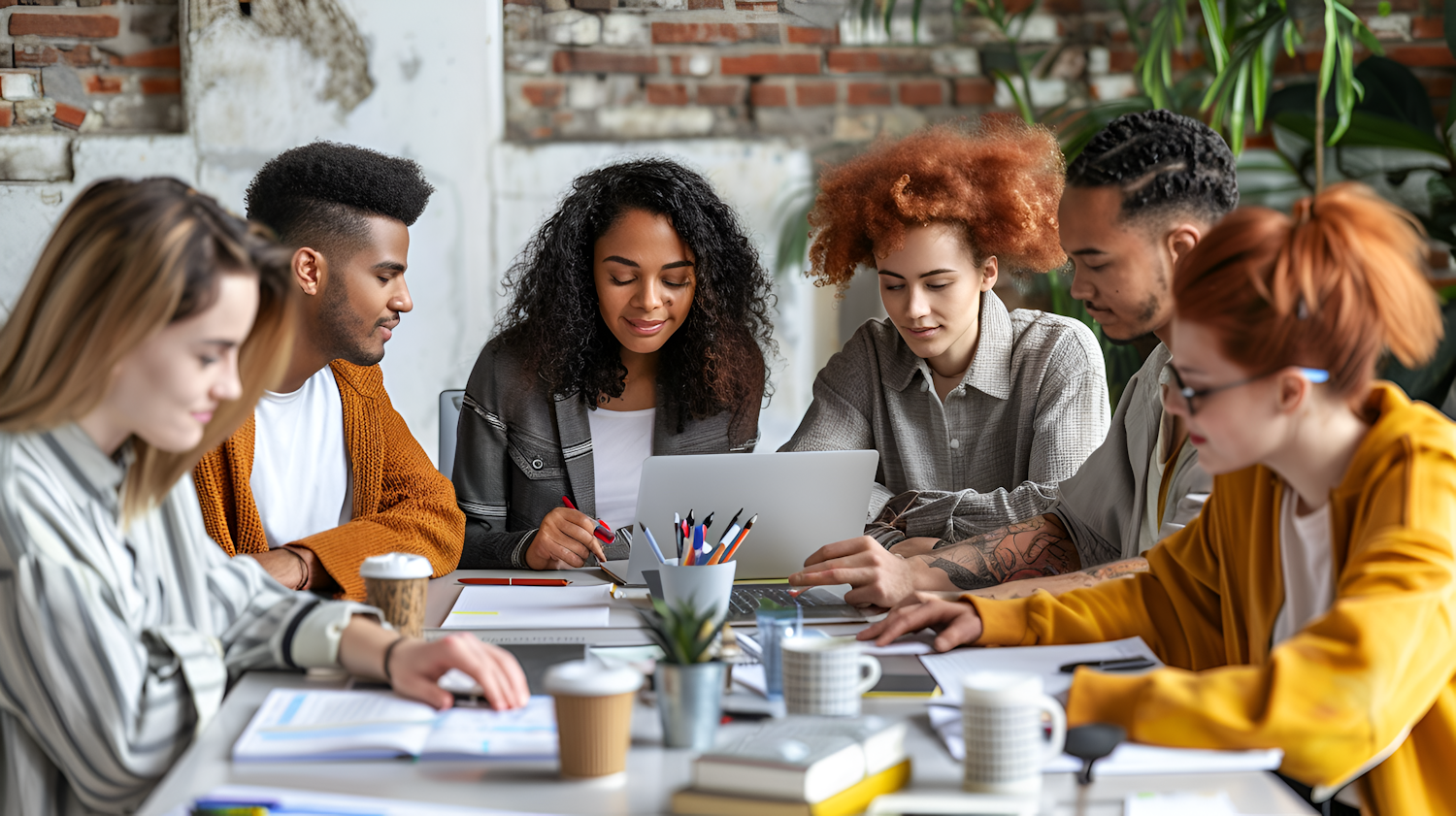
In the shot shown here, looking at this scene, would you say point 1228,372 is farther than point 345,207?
No

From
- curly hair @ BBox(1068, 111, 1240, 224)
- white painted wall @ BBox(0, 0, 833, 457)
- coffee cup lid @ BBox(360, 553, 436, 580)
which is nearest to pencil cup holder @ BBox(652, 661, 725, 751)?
coffee cup lid @ BBox(360, 553, 436, 580)

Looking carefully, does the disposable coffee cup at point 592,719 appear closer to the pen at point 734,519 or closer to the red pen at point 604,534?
the pen at point 734,519

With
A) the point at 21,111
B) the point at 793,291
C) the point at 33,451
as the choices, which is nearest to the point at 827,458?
the point at 33,451

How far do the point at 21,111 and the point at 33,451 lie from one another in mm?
2870

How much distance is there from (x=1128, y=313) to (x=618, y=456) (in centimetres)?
99

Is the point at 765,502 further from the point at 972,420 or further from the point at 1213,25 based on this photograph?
the point at 1213,25

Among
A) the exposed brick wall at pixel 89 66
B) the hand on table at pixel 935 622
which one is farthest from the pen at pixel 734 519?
the exposed brick wall at pixel 89 66

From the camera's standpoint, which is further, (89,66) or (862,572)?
(89,66)

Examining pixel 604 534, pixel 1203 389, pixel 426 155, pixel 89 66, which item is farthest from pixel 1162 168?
pixel 89 66

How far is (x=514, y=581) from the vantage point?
1.70 meters

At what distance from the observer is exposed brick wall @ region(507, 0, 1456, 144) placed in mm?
3611

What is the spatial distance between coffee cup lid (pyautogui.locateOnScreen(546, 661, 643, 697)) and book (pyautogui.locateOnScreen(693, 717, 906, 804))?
0.27ft

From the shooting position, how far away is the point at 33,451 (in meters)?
1.06

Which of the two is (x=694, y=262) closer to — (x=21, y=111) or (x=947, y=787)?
(x=947, y=787)
